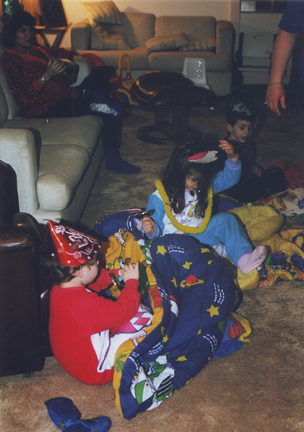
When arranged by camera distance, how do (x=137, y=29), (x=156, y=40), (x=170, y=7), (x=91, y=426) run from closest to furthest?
(x=91, y=426) → (x=156, y=40) → (x=137, y=29) → (x=170, y=7)

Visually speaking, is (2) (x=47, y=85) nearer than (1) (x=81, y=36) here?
Yes

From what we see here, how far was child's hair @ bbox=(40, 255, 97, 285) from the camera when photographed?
4.71 ft

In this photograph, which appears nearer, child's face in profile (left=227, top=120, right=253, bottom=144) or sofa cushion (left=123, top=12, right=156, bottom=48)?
child's face in profile (left=227, top=120, right=253, bottom=144)

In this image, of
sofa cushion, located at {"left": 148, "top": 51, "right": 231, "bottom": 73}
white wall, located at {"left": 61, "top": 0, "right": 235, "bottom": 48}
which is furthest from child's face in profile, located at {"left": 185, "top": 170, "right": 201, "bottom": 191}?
white wall, located at {"left": 61, "top": 0, "right": 235, "bottom": 48}

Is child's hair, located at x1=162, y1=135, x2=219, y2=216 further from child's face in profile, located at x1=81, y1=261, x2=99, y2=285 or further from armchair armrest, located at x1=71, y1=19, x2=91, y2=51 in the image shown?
armchair armrest, located at x1=71, y1=19, x2=91, y2=51

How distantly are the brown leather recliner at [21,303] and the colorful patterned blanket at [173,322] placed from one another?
Answer: 31cm

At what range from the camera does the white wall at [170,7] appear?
581 cm

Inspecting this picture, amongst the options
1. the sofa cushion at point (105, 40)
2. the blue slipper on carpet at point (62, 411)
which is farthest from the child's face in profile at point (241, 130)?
the sofa cushion at point (105, 40)

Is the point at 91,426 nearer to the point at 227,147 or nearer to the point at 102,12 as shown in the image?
the point at 227,147

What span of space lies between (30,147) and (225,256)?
43.5 inches

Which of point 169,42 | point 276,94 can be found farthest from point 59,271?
point 169,42

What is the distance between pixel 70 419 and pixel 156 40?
475 cm

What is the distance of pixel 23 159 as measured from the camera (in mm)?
1988

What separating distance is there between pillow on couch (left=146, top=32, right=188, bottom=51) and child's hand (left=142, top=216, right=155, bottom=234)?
3.69 meters
